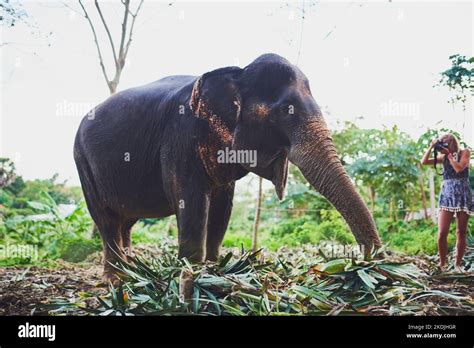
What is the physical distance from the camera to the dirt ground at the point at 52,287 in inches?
122

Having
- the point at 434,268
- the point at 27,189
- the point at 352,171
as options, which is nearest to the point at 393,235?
the point at 352,171

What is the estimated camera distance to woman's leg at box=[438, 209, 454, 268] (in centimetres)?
338

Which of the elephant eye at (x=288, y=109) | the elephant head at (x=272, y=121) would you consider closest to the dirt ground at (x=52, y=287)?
the elephant head at (x=272, y=121)

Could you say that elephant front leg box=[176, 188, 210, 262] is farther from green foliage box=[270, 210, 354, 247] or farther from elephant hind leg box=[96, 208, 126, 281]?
green foliage box=[270, 210, 354, 247]

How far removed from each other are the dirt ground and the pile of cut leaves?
38mm

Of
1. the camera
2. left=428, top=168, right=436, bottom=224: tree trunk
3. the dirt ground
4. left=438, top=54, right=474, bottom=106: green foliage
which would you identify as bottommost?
the dirt ground

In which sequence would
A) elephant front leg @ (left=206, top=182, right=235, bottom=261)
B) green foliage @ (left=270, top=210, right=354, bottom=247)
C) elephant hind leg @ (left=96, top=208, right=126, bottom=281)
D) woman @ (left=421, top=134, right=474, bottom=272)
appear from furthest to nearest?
green foliage @ (left=270, top=210, right=354, bottom=247) → elephant hind leg @ (left=96, top=208, right=126, bottom=281) → elephant front leg @ (left=206, top=182, right=235, bottom=261) → woman @ (left=421, top=134, right=474, bottom=272)

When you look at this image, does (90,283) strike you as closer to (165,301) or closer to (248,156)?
(165,301)

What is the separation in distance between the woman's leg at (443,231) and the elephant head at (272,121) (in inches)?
31.7

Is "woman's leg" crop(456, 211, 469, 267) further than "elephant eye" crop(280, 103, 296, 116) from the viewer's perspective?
Yes

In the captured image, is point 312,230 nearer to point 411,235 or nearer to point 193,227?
point 411,235

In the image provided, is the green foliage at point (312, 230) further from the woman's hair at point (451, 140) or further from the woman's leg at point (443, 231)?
the woman's hair at point (451, 140)

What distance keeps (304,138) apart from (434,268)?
3.85ft

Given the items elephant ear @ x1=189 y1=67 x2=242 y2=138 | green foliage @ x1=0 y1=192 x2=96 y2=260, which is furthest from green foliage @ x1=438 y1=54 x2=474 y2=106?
green foliage @ x1=0 y1=192 x2=96 y2=260
